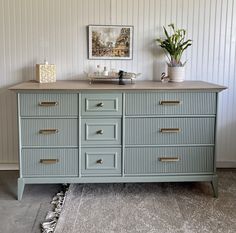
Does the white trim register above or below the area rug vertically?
above

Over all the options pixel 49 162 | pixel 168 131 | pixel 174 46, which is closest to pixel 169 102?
pixel 168 131

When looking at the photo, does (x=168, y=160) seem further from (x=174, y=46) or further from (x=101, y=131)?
(x=174, y=46)

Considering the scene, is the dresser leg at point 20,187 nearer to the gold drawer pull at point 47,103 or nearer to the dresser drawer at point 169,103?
the gold drawer pull at point 47,103

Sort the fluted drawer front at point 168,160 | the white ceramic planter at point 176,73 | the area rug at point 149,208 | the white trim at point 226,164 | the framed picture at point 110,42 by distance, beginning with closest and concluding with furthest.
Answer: the area rug at point 149,208
the fluted drawer front at point 168,160
the white ceramic planter at point 176,73
the framed picture at point 110,42
the white trim at point 226,164

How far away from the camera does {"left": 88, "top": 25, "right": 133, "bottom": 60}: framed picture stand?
322cm

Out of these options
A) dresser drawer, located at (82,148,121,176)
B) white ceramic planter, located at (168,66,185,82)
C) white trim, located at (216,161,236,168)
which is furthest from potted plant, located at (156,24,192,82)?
white trim, located at (216,161,236,168)

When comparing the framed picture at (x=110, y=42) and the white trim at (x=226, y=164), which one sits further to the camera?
the white trim at (x=226, y=164)

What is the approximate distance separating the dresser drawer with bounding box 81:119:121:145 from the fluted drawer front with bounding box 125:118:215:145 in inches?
3.0

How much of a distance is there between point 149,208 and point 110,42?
1.51m

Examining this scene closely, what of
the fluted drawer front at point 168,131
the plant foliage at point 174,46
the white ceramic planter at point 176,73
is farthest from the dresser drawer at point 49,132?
the plant foliage at point 174,46

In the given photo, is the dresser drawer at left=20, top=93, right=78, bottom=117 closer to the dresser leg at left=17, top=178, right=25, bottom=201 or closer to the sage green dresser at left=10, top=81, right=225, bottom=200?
the sage green dresser at left=10, top=81, right=225, bottom=200

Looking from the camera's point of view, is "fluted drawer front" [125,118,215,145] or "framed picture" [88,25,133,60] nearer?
"fluted drawer front" [125,118,215,145]

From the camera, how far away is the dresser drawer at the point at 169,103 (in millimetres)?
2697

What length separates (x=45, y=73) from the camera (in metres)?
3.00
